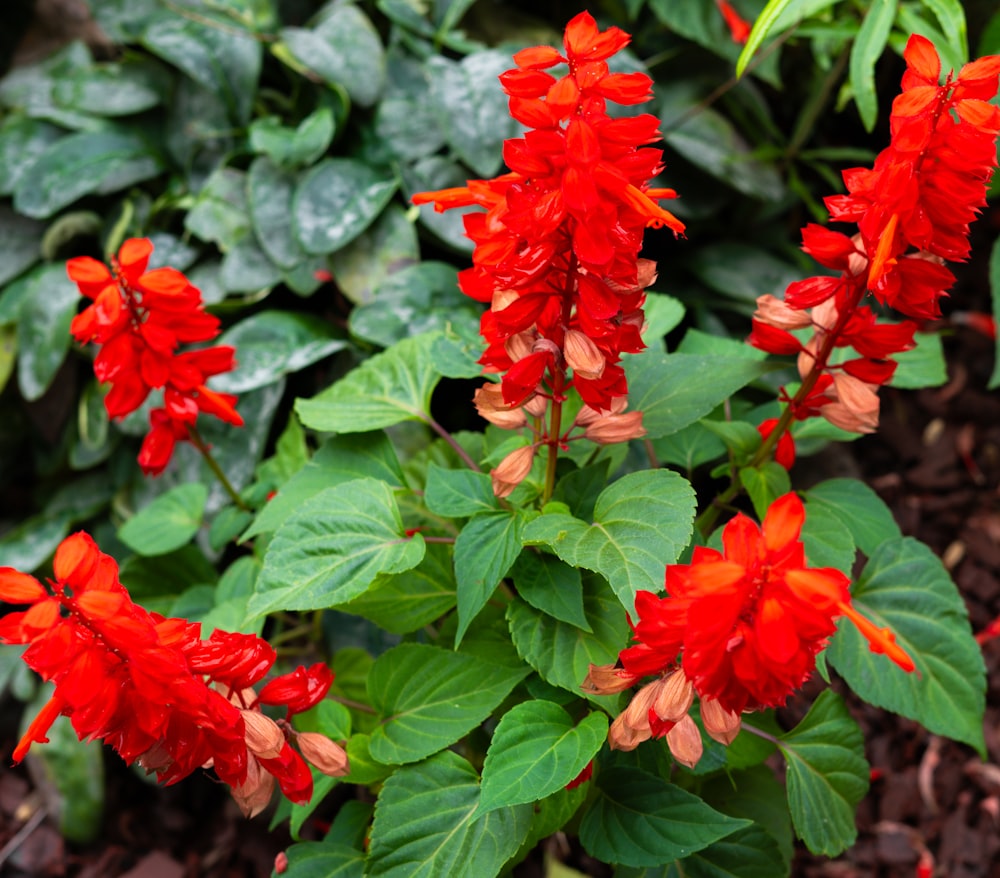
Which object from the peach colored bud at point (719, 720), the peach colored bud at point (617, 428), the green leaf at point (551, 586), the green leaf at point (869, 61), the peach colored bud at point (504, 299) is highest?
the peach colored bud at point (504, 299)

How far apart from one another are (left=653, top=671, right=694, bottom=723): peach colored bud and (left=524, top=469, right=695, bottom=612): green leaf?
3.5 inches

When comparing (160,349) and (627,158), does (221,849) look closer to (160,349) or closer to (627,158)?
(160,349)

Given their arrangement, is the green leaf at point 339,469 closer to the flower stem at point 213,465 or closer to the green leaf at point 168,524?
the flower stem at point 213,465

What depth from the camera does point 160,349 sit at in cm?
123

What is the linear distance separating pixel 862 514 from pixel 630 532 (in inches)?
18.4

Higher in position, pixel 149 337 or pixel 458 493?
pixel 149 337

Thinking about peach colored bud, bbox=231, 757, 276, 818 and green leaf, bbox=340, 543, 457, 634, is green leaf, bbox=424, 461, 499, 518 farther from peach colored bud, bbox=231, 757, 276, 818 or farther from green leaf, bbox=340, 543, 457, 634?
peach colored bud, bbox=231, 757, 276, 818

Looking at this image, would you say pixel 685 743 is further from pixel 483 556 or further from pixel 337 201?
pixel 337 201

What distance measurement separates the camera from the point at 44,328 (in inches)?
84.9

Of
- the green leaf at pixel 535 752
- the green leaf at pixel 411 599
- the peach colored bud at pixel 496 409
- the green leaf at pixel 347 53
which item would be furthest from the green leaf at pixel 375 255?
the green leaf at pixel 535 752

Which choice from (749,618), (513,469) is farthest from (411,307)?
(749,618)

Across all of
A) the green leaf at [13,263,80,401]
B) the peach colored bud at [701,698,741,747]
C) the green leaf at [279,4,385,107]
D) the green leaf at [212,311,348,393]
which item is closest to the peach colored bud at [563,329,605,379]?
the peach colored bud at [701,698,741,747]

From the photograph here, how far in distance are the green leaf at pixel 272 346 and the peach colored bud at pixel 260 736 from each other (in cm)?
105

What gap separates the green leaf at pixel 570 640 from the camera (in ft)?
3.39
